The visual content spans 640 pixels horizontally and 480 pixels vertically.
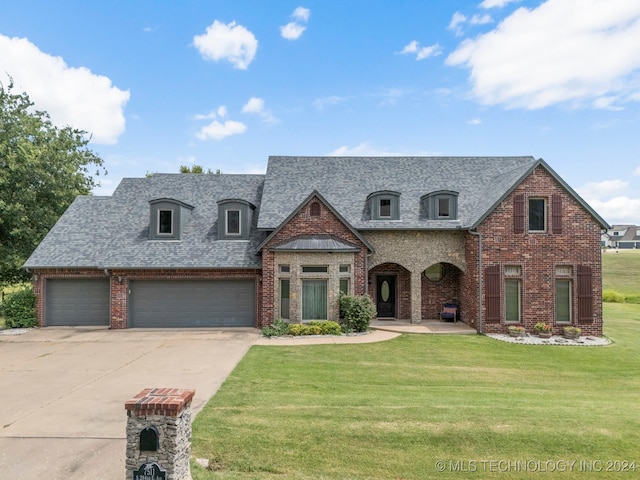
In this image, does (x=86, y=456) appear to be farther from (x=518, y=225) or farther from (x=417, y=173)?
(x=417, y=173)

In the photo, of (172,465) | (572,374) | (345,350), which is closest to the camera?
(172,465)

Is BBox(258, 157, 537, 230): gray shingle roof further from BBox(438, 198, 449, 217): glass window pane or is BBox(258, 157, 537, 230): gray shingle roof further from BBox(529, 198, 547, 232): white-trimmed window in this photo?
BBox(529, 198, 547, 232): white-trimmed window

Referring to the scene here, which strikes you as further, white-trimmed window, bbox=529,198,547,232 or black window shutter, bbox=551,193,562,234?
white-trimmed window, bbox=529,198,547,232

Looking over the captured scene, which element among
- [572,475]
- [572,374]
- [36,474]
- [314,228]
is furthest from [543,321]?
[36,474]

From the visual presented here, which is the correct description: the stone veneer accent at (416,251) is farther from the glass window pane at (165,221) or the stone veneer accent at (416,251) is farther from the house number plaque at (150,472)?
the house number plaque at (150,472)

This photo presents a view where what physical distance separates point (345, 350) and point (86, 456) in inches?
327

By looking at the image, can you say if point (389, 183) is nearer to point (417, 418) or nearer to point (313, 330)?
point (313, 330)

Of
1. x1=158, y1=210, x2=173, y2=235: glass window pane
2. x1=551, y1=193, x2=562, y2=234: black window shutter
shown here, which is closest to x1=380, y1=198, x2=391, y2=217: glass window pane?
x1=551, y1=193, x2=562, y2=234: black window shutter

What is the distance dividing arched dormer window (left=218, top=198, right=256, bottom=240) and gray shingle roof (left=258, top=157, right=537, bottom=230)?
96cm

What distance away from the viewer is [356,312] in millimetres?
15344

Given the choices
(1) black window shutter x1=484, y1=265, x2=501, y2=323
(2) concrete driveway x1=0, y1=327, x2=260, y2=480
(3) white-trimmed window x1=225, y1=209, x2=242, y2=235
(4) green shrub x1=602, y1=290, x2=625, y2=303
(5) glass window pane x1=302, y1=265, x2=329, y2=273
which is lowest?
(4) green shrub x1=602, y1=290, x2=625, y2=303

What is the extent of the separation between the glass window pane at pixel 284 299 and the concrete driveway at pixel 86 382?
1715 mm

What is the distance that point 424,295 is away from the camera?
18.2m

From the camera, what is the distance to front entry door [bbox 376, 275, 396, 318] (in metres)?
18.6
